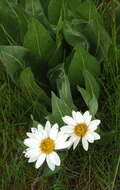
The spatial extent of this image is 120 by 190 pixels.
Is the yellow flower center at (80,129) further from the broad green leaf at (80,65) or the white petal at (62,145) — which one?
the broad green leaf at (80,65)

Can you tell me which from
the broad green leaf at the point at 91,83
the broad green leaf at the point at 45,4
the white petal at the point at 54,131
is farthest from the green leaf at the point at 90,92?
the broad green leaf at the point at 45,4

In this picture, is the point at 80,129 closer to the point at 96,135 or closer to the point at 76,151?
the point at 96,135

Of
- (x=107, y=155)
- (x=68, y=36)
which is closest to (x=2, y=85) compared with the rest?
(x=68, y=36)

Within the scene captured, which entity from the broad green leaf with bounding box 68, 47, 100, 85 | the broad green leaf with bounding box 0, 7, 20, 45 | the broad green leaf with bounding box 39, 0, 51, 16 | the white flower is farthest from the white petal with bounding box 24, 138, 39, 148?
the broad green leaf with bounding box 39, 0, 51, 16

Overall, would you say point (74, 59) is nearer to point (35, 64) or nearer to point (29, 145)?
point (35, 64)

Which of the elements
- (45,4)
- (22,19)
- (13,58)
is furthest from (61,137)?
(45,4)
